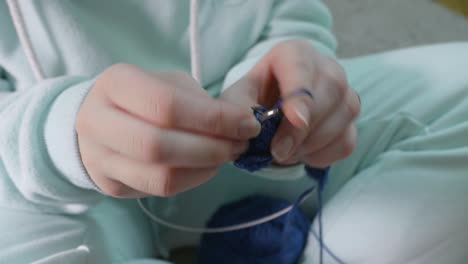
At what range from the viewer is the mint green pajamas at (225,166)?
439mm

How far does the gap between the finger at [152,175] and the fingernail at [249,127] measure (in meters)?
0.05

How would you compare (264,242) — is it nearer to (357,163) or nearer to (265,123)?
(357,163)

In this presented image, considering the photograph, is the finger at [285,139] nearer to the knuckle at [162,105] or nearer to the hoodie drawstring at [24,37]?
the knuckle at [162,105]

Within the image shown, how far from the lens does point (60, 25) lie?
0.50m

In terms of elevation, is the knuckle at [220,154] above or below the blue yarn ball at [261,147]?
above

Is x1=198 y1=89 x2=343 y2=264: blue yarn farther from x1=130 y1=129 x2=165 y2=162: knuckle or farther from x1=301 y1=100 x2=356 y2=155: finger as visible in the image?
x1=130 y1=129 x2=165 y2=162: knuckle

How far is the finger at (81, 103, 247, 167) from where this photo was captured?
1.10 ft

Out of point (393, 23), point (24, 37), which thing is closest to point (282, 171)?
point (24, 37)

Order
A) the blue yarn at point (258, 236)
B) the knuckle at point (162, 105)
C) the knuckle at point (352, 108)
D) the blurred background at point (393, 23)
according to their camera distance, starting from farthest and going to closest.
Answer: the blurred background at point (393, 23), the blue yarn at point (258, 236), the knuckle at point (352, 108), the knuckle at point (162, 105)

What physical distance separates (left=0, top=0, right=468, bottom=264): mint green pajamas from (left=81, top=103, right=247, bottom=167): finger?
61mm

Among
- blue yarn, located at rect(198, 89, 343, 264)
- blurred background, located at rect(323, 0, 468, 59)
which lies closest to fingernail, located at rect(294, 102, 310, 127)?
blue yarn, located at rect(198, 89, 343, 264)

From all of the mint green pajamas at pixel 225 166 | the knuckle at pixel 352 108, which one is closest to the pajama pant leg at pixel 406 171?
the mint green pajamas at pixel 225 166

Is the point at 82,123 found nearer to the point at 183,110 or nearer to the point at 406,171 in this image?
the point at 183,110

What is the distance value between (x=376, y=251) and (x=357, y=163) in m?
0.11
